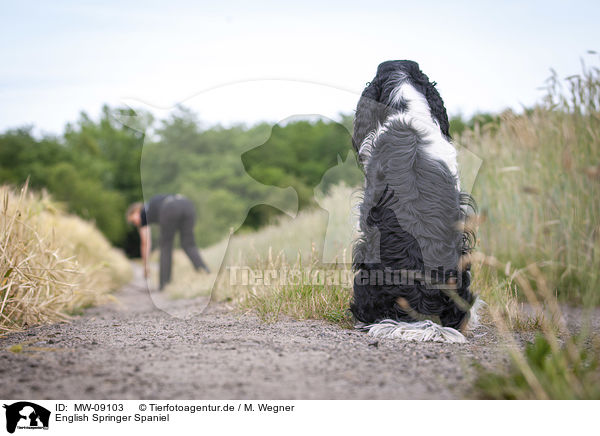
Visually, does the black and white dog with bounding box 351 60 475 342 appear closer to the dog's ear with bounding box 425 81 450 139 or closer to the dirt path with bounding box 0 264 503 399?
the dog's ear with bounding box 425 81 450 139

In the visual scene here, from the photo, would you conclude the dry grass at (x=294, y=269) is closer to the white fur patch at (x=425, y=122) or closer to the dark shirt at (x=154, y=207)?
the white fur patch at (x=425, y=122)

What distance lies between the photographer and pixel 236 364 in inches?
90.8

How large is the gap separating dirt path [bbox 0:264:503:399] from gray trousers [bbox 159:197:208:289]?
2863 millimetres

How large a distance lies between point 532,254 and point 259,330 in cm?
320

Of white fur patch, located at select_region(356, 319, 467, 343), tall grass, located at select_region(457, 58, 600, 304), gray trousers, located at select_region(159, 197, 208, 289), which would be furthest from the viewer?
gray trousers, located at select_region(159, 197, 208, 289)

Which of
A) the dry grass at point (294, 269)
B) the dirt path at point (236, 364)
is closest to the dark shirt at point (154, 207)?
the dry grass at point (294, 269)

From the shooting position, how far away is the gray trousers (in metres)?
6.00

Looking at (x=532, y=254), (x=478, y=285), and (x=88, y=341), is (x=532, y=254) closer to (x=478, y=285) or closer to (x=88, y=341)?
(x=478, y=285)

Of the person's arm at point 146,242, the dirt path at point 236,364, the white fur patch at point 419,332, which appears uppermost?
the person's arm at point 146,242

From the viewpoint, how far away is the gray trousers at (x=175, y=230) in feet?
19.7

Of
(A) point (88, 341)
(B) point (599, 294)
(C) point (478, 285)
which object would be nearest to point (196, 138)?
(A) point (88, 341)

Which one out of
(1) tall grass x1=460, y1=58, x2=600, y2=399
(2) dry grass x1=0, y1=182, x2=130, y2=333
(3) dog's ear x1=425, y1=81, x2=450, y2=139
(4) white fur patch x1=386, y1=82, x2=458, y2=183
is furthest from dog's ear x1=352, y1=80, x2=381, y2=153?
(2) dry grass x1=0, y1=182, x2=130, y2=333
